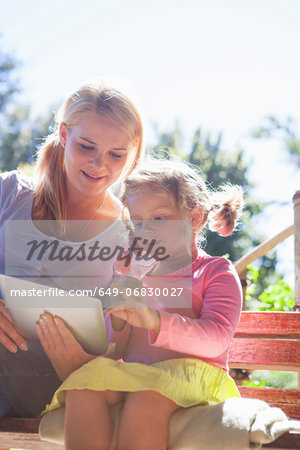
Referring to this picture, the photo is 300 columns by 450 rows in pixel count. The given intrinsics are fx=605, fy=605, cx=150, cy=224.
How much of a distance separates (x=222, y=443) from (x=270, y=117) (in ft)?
46.9

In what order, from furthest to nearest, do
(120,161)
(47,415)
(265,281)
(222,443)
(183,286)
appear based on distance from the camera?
1. (265,281)
2. (120,161)
3. (183,286)
4. (47,415)
5. (222,443)

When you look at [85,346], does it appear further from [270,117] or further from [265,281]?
[270,117]

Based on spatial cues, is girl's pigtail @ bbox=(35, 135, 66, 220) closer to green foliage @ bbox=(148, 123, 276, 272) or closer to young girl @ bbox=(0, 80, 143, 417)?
young girl @ bbox=(0, 80, 143, 417)

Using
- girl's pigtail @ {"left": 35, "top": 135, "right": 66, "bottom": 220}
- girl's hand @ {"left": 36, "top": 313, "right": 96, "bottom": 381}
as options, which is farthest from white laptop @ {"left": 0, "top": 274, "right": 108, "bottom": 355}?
girl's pigtail @ {"left": 35, "top": 135, "right": 66, "bottom": 220}

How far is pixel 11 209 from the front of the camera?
201cm

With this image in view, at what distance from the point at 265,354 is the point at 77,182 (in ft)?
2.81

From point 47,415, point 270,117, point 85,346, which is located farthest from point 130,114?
point 270,117

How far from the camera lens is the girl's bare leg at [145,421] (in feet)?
4.27

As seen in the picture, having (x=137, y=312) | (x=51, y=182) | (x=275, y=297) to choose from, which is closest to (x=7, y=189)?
(x=51, y=182)

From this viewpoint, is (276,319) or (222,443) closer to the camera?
(222,443)

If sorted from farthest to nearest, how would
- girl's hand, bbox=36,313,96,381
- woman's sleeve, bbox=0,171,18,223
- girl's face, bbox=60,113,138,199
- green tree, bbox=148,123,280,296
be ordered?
green tree, bbox=148,123,280,296 → woman's sleeve, bbox=0,171,18,223 → girl's face, bbox=60,113,138,199 → girl's hand, bbox=36,313,96,381

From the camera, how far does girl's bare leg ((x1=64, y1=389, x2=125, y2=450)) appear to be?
4.38 feet

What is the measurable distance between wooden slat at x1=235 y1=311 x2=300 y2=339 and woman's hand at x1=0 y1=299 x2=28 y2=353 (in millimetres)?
799

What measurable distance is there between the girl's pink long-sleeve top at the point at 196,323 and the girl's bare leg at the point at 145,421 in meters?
0.14
